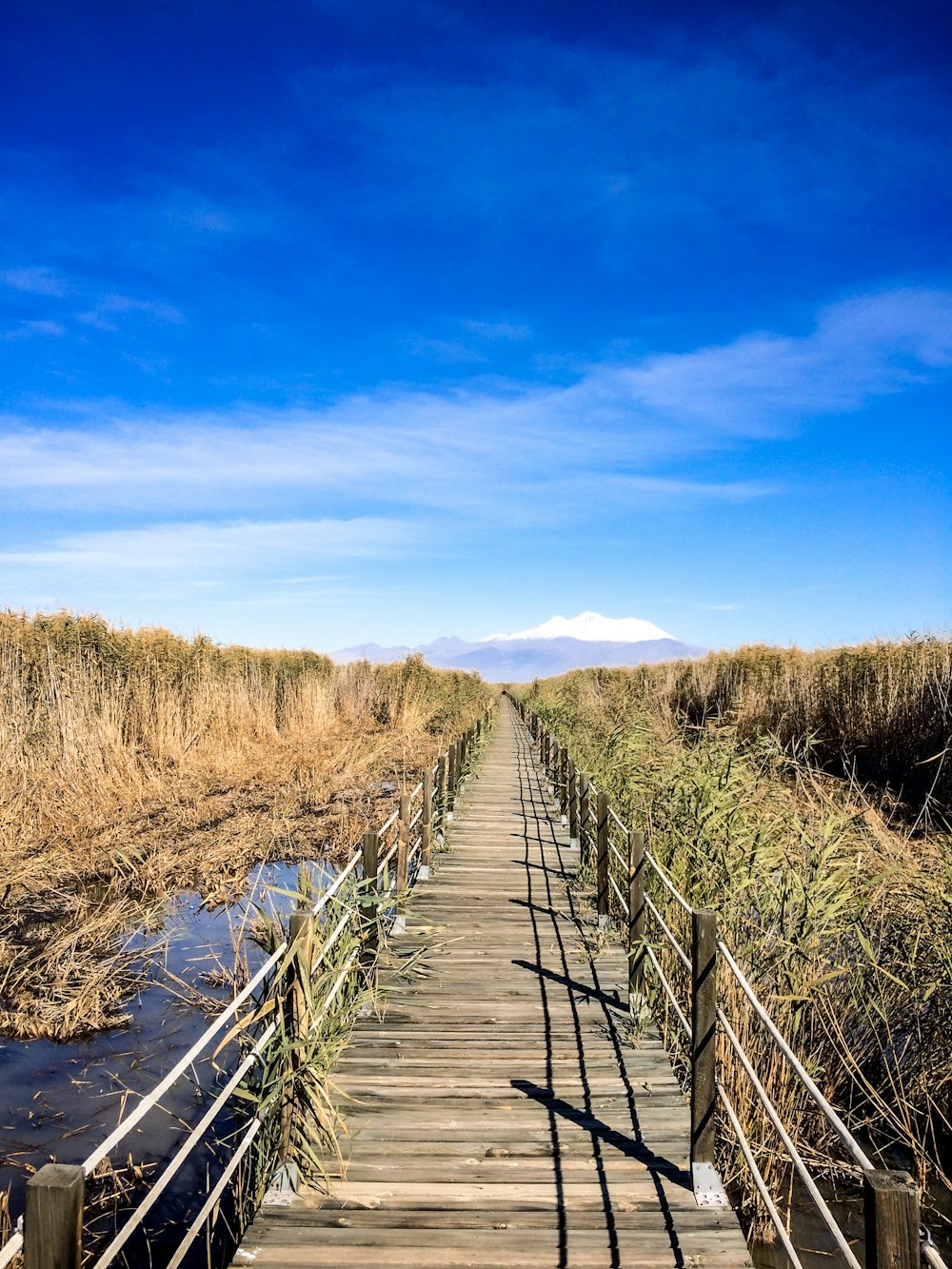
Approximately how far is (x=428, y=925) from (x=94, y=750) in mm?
7171

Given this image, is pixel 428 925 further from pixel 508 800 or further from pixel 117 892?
pixel 508 800

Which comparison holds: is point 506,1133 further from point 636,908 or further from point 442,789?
point 442,789

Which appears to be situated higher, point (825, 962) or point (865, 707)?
point (865, 707)

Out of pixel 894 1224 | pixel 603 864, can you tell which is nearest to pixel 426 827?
pixel 603 864

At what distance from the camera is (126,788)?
11680 millimetres

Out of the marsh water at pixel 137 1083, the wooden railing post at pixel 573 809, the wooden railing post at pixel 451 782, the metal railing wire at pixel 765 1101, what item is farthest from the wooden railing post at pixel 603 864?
the wooden railing post at pixel 451 782

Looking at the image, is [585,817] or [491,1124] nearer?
[491,1124]

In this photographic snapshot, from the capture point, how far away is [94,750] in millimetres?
11969

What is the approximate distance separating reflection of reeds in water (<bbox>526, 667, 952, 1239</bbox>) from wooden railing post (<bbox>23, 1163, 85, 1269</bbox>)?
9.32ft

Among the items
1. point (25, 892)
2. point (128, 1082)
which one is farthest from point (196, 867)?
point (128, 1082)

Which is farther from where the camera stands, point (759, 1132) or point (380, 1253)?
point (759, 1132)

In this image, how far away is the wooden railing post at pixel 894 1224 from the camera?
1.77 meters

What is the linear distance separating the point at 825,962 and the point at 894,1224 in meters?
3.10

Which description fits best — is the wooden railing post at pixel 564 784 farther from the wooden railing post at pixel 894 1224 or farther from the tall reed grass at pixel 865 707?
the wooden railing post at pixel 894 1224
